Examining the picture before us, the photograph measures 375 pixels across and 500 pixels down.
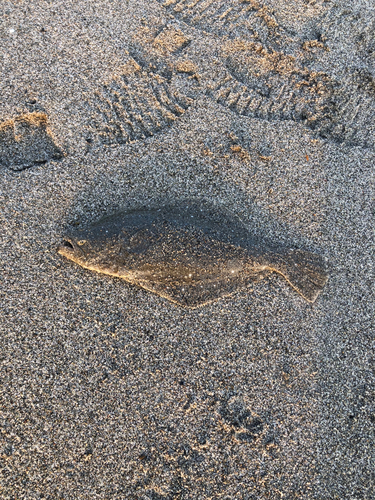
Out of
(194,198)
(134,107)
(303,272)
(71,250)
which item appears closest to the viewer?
(71,250)

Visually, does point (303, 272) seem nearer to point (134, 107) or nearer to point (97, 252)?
point (97, 252)

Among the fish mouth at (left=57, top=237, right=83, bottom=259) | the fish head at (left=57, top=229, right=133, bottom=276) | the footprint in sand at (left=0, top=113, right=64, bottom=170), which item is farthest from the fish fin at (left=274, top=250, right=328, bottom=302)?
the footprint in sand at (left=0, top=113, right=64, bottom=170)

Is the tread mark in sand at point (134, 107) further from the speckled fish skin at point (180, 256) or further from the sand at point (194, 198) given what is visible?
the speckled fish skin at point (180, 256)

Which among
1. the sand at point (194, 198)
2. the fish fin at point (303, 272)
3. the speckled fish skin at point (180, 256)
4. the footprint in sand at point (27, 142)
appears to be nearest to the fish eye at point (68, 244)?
the speckled fish skin at point (180, 256)

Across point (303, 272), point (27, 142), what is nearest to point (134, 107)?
point (27, 142)

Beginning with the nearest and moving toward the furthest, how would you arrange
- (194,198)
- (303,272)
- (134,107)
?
(303,272), (194,198), (134,107)

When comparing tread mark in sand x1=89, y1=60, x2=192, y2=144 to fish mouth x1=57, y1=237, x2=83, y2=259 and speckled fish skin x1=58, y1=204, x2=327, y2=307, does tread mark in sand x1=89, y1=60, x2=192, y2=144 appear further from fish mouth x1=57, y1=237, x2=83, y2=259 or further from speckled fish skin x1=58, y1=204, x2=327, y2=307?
fish mouth x1=57, y1=237, x2=83, y2=259

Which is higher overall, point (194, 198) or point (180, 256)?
point (194, 198)
